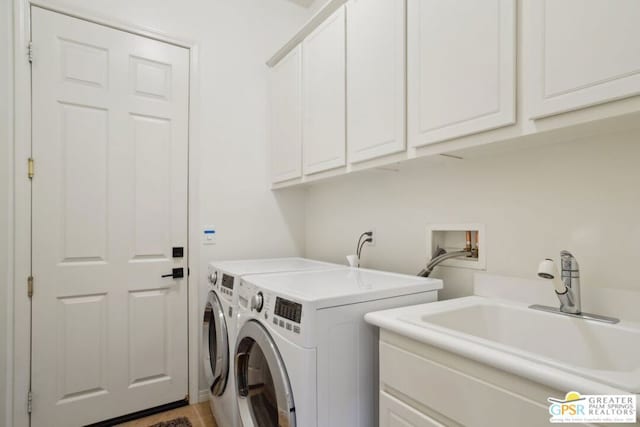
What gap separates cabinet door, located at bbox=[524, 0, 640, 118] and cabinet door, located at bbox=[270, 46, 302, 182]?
4.57ft

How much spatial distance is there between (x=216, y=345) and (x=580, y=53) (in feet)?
6.61

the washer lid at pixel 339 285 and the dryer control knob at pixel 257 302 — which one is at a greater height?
the washer lid at pixel 339 285

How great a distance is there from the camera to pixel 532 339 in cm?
116

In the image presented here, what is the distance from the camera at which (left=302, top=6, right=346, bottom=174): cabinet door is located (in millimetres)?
1784

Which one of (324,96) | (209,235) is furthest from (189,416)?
(324,96)

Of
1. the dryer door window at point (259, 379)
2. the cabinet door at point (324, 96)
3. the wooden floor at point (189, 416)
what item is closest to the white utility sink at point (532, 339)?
the dryer door window at point (259, 379)

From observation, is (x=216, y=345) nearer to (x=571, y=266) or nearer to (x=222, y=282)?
(x=222, y=282)

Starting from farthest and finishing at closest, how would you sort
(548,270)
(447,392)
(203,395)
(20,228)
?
1. (203,395)
2. (20,228)
3. (548,270)
4. (447,392)

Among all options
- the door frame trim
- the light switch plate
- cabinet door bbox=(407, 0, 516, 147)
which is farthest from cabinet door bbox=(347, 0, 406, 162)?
the door frame trim

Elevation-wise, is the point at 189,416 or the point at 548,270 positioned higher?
the point at 548,270

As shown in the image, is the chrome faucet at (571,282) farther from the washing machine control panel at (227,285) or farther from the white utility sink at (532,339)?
the washing machine control panel at (227,285)

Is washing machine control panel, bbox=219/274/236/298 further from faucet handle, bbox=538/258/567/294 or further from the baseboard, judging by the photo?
faucet handle, bbox=538/258/567/294

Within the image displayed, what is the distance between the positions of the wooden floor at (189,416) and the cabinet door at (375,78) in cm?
A: 175

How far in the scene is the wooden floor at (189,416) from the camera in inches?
77.6
